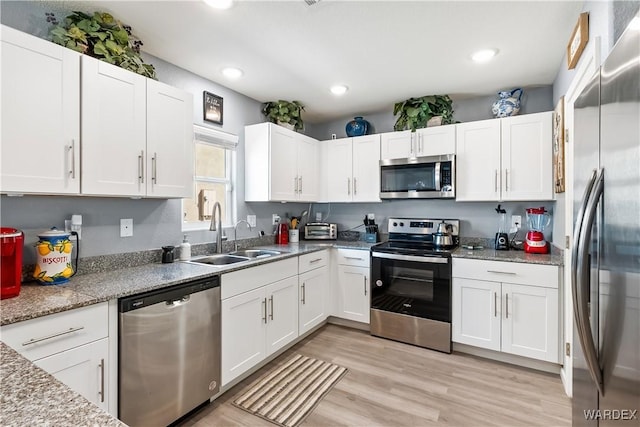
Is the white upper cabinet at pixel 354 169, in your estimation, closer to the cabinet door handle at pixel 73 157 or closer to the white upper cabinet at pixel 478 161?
the white upper cabinet at pixel 478 161

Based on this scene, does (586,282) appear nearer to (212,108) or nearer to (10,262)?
(10,262)

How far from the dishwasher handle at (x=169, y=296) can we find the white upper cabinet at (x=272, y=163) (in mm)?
1295

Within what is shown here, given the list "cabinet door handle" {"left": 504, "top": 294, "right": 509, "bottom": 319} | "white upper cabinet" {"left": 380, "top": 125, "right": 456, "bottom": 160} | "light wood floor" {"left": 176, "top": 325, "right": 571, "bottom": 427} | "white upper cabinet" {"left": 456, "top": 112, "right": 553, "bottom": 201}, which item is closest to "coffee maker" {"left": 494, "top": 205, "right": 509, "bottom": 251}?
"white upper cabinet" {"left": 456, "top": 112, "right": 553, "bottom": 201}

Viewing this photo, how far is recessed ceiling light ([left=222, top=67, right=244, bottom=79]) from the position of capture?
2.57 meters

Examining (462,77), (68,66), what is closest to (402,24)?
(462,77)

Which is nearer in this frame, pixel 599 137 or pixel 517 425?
pixel 599 137

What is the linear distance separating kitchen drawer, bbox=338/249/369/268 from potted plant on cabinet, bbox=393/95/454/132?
143 centimetres

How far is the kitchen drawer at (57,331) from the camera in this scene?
47.4 inches

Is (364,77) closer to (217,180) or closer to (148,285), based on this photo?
(217,180)

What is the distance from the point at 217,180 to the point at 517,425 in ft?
9.58

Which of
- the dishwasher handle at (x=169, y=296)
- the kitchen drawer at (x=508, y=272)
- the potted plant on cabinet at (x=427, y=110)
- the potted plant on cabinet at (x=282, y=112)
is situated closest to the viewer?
the dishwasher handle at (x=169, y=296)

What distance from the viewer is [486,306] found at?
265 cm

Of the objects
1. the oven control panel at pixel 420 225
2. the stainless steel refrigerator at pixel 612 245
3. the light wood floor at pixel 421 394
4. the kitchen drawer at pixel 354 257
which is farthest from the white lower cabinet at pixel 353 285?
the stainless steel refrigerator at pixel 612 245

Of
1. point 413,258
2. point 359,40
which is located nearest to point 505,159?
point 413,258
